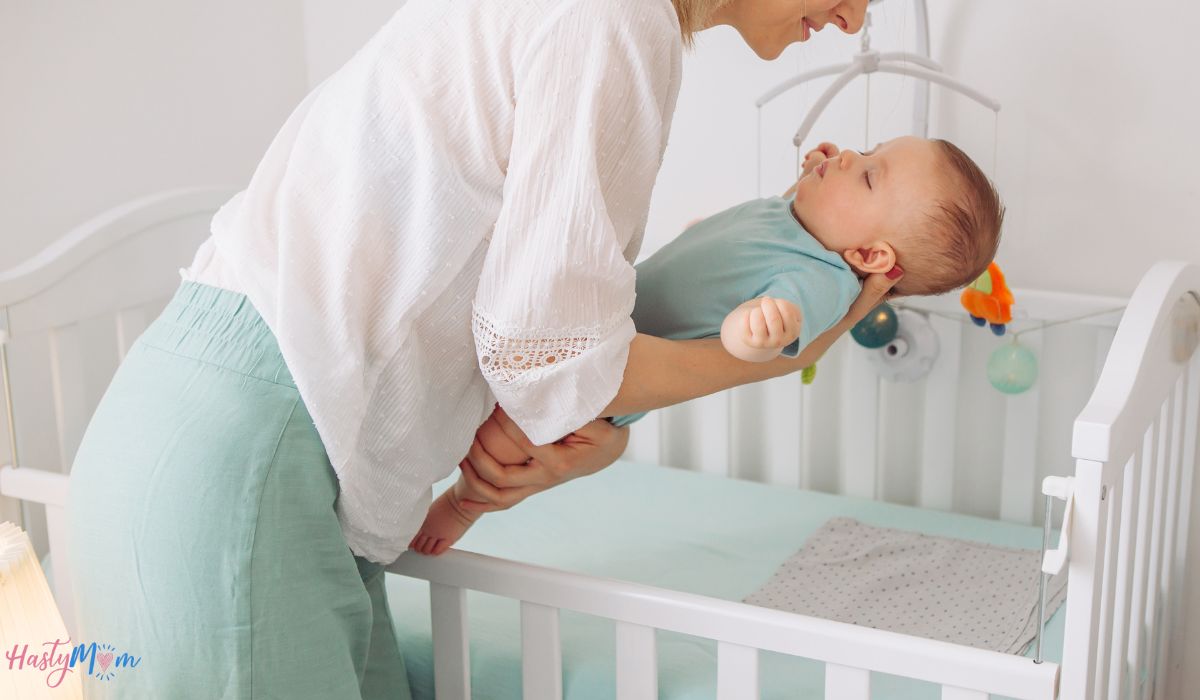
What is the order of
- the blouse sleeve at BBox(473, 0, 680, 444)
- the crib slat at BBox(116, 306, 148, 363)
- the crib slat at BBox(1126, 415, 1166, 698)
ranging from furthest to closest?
the crib slat at BBox(116, 306, 148, 363), the crib slat at BBox(1126, 415, 1166, 698), the blouse sleeve at BBox(473, 0, 680, 444)

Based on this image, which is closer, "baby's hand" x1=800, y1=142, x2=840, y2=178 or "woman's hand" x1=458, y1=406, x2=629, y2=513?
"woman's hand" x1=458, y1=406, x2=629, y2=513

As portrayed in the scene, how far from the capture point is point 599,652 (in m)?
1.30

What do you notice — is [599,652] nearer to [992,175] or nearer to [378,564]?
[378,564]

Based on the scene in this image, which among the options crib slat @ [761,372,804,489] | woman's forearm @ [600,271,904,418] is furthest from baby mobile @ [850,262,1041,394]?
woman's forearm @ [600,271,904,418]

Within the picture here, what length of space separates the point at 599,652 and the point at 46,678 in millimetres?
553

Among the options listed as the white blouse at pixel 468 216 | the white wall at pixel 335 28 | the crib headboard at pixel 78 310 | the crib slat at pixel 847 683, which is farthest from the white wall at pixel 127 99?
the crib slat at pixel 847 683

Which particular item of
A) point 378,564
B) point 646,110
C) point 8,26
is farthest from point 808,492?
point 8,26

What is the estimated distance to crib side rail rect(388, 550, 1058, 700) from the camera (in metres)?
0.97

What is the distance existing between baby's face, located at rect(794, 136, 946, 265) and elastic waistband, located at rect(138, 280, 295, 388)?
553 millimetres

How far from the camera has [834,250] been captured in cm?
119

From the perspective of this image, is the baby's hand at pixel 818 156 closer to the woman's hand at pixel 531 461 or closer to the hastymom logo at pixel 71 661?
the woman's hand at pixel 531 461

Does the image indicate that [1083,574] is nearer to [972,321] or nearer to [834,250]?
[834,250]

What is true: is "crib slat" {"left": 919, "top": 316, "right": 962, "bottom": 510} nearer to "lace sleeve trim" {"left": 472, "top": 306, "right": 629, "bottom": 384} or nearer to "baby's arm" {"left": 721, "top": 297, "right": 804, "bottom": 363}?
"baby's arm" {"left": 721, "top": 297, "right": 804, "bottom": 363}

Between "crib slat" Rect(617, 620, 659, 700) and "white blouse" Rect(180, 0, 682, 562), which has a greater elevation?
"white blouse" Rect(180, 0, 682, 562)
